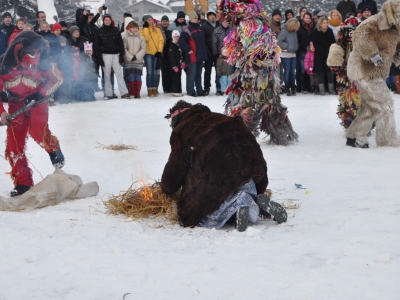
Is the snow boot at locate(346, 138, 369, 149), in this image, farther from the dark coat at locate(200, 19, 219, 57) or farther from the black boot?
the dark coat at locate(200, 19, 219, 57)

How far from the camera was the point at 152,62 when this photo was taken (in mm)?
13625

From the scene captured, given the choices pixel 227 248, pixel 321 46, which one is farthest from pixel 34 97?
pixel 321 46

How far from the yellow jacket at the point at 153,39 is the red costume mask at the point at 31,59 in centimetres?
775

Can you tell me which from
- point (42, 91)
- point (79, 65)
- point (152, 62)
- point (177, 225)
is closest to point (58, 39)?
point (79, 65)

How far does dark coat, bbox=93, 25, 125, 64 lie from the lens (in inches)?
511

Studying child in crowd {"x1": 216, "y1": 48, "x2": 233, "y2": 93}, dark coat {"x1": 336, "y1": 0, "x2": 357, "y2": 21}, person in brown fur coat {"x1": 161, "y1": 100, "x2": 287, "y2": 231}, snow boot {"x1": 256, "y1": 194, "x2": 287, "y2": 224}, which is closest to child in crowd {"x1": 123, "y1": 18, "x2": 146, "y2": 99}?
child in crowd {"x1": 216, "y1": 48, "x2": 233, "y2": 93}

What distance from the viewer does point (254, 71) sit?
814 centimetres

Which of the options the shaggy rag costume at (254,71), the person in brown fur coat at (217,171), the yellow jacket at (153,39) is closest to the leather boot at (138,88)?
the yellow jacket at (153,39)

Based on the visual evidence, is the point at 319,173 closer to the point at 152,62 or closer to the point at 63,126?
the point at 63,126

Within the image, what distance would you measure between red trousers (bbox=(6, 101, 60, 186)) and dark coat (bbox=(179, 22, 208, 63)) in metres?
7.69

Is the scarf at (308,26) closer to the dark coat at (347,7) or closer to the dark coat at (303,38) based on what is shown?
the dark coat at (303,38)

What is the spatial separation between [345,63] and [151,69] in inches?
236

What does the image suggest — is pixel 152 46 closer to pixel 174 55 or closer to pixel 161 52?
pixel 161 52

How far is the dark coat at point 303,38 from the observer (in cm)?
1341
